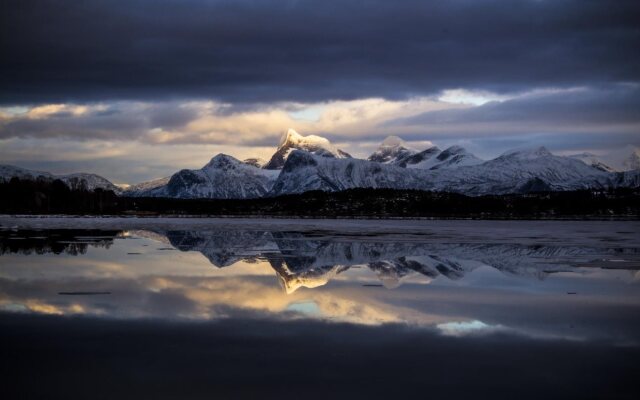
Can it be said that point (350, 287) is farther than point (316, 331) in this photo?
Yes

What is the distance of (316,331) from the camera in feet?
66.8

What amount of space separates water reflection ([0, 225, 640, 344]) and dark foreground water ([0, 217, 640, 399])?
130 mm

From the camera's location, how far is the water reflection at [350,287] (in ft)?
75.4

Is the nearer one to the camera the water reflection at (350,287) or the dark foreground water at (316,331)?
the dark foreground water at (316,331)

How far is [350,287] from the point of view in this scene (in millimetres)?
30688

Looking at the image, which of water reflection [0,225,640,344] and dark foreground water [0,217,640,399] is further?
water reflection [0,225,640,344]

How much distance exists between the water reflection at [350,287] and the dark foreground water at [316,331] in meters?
0.13

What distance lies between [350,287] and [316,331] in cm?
1042

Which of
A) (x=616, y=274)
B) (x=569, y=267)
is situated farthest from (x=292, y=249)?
(x=616, y=274)

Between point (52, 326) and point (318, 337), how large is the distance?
27.2 feet

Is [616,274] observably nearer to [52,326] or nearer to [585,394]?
[585,394]

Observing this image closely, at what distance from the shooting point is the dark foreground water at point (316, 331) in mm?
14820

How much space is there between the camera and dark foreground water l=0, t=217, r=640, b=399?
14.8m

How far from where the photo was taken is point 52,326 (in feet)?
67.5
